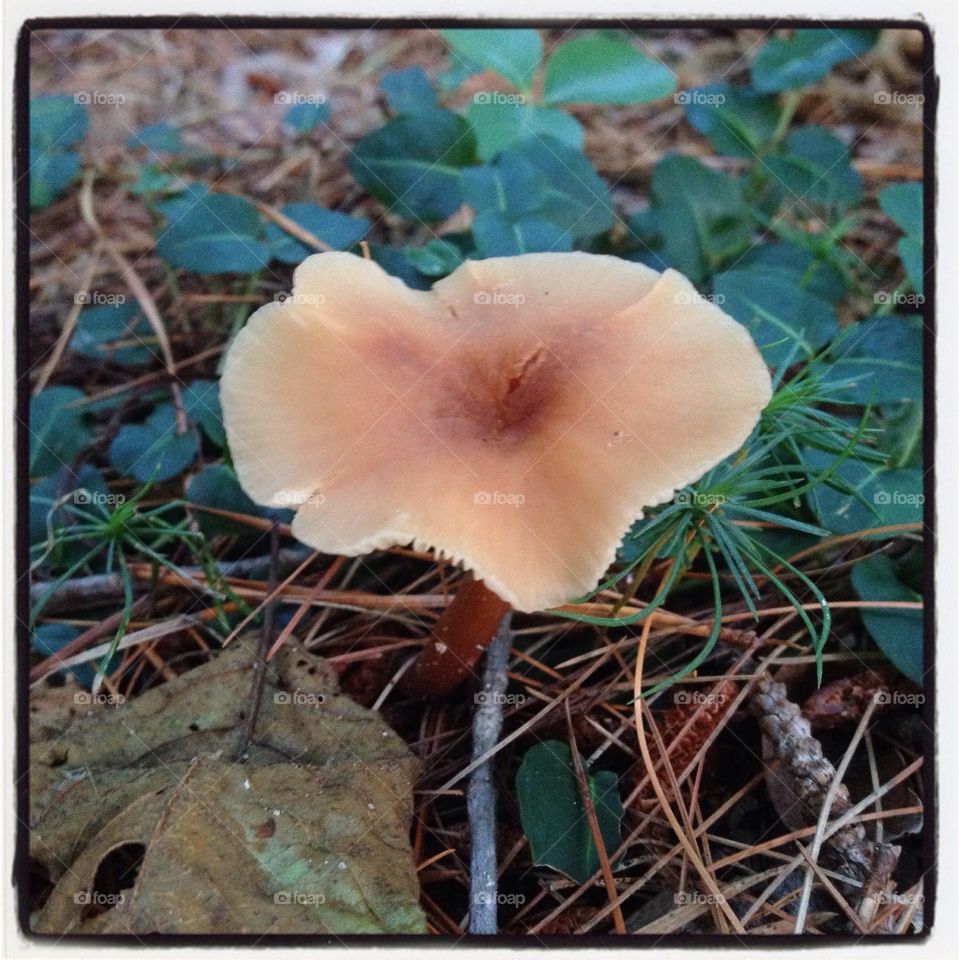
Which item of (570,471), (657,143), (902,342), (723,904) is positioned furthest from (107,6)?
(723,904)

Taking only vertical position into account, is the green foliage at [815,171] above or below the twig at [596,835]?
above

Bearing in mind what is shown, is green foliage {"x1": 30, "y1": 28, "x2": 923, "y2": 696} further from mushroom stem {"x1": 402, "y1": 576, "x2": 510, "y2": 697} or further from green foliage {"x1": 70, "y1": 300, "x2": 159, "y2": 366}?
mushroom stem {"x1": 402, "y1": 576, "x2": 510, "y2": 697}

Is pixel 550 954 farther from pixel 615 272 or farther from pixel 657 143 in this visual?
pixel 657 143

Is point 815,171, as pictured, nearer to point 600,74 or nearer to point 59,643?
point 600,74

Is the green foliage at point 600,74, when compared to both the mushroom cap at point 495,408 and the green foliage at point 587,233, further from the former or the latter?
the mushroom cap at point 495,408

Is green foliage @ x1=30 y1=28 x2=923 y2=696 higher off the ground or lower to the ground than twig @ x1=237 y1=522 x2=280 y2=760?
higher

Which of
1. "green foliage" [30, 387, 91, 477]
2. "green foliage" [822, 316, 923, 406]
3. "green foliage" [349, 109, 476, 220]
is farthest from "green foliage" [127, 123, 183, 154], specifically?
"green foliage" [822, 316, 923, 406]

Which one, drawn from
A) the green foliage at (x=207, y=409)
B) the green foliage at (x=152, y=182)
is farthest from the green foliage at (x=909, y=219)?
the green foliage at (x=152, y=182)
